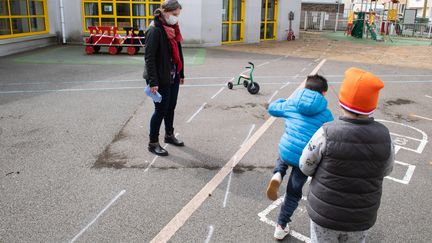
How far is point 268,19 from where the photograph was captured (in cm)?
2312

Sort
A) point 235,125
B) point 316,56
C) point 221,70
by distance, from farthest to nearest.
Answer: point 316,56 → point 221,70 → point 235,125

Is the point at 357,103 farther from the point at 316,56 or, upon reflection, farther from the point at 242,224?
the point at 316,56

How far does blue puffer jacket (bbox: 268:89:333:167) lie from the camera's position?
3121mm

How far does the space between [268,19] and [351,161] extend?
21.9 metres

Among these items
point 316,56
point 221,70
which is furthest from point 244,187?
point 316,56

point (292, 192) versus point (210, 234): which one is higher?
point (292, 192)

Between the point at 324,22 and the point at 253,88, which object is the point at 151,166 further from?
the point at 324,22

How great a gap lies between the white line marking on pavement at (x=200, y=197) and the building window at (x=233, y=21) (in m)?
14.9

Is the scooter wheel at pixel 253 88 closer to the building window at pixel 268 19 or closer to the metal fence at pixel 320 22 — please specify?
the building window at pixel 268 19

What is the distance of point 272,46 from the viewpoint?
20.2m

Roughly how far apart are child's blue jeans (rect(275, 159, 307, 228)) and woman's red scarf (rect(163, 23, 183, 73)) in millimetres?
2437

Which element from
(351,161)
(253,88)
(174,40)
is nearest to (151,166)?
(174,40)

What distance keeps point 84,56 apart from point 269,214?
12737 mm

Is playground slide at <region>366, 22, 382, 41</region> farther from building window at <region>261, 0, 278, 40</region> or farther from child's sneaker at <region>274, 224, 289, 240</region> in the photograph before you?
child's sneaker at <region>274, 224, 289, 240</region>
